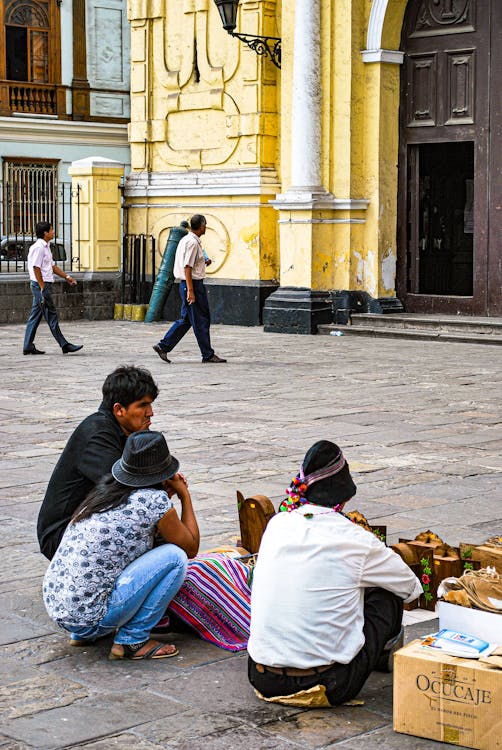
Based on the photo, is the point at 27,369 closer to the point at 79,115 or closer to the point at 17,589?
the point at 17,589

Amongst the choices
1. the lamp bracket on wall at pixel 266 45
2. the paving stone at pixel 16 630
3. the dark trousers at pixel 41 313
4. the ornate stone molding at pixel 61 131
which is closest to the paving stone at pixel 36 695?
the paving stone at pixel 16 630

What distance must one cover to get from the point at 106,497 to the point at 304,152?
1278 centimetres

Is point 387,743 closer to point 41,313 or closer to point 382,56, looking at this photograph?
point 41,313

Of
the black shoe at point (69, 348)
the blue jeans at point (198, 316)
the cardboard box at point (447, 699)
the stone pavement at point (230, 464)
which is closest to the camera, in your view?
the cardboard box at point (447, 699)

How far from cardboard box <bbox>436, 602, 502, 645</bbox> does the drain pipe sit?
14297 millimetres

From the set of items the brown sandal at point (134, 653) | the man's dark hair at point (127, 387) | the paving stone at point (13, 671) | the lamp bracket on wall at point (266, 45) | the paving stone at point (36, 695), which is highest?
the lamp bracket on wall at point (266, 45)

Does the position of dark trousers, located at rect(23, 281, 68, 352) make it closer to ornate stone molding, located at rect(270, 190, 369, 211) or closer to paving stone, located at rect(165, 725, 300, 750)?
ornate stone molding, located at rect(270, 190, 369, 211)

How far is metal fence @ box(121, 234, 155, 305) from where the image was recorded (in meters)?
19.3

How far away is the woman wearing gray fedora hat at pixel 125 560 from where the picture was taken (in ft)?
15.0

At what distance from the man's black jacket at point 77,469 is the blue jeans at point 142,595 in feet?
1.36

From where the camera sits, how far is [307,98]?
1683 centimetres

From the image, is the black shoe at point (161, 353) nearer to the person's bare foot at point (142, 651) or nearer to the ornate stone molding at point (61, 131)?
the person's bare foot at point (142, 651)

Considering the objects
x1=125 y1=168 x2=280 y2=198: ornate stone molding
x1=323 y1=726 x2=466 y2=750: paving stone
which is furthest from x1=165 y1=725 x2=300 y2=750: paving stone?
x1=125 y1=168 x2=280 y2=198: ornate stone molding

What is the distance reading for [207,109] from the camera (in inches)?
731
